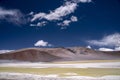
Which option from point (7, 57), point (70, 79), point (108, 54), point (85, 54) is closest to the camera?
point (70, 79)

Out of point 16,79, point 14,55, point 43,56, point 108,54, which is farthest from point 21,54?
point 16,79

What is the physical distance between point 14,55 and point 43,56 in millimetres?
8748

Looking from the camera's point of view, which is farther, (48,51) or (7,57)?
(48,51)

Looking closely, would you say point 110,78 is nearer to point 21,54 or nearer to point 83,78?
point 83,78

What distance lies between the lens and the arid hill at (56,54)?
67.6 meters

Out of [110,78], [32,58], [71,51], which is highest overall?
[71,51]

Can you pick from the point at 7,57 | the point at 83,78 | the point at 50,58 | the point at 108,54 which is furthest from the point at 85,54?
the point at 83,78

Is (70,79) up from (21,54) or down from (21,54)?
down

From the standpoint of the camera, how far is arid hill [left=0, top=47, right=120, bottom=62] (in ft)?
222

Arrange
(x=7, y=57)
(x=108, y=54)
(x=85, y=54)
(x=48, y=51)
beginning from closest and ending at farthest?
1. (x=7, y=57)
2. (x=48, y=51)
3. (x=85, y=54)
4. (x=108, y=54)

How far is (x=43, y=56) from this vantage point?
6975 cm

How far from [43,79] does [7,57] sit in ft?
180

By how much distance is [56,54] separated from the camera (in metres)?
77.8

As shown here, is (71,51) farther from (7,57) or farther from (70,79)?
(70,79)
